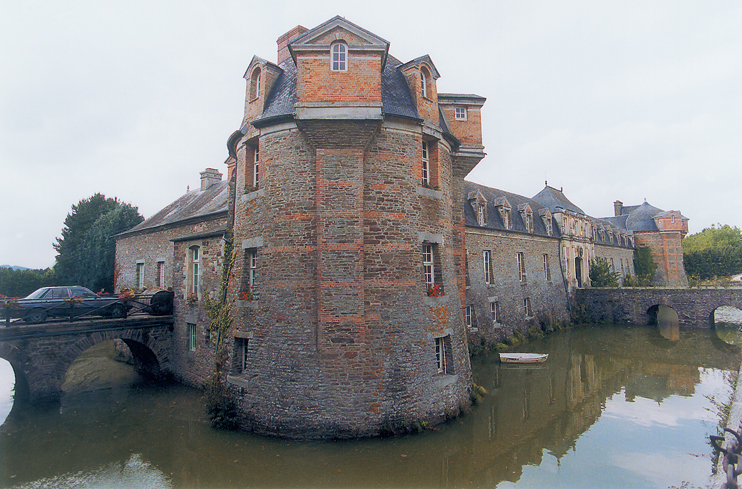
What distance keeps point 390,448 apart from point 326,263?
4578 millimetres

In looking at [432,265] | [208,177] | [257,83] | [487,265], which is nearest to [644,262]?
[487,265]

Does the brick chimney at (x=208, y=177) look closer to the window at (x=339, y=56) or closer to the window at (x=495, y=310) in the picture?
the window at (x=339, y=56)

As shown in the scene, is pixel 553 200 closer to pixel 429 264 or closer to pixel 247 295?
pixel 429 264

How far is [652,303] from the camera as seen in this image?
91.3 feet

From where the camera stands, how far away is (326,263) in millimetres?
9547

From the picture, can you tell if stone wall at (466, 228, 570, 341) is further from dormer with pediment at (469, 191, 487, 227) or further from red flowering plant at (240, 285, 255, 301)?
red flowering plant at (240, 285, 255, 301)

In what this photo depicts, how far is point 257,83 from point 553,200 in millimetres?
27676

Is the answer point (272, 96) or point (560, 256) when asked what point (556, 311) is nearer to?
point (560, 256)

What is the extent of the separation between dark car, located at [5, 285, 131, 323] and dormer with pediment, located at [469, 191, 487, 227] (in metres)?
17.5

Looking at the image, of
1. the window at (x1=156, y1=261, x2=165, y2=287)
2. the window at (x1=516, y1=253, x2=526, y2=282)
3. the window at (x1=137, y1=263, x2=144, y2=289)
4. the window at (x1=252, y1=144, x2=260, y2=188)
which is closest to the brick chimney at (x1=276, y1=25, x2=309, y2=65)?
the window at (x1=252, y1=144, x2=260, y2=188)

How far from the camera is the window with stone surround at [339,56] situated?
9.73 metres

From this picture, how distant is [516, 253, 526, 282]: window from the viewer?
80.7ft

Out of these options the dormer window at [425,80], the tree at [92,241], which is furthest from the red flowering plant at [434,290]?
the tree at [92,241]

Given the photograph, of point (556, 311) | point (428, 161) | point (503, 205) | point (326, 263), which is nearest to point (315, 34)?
point (428, 161)
